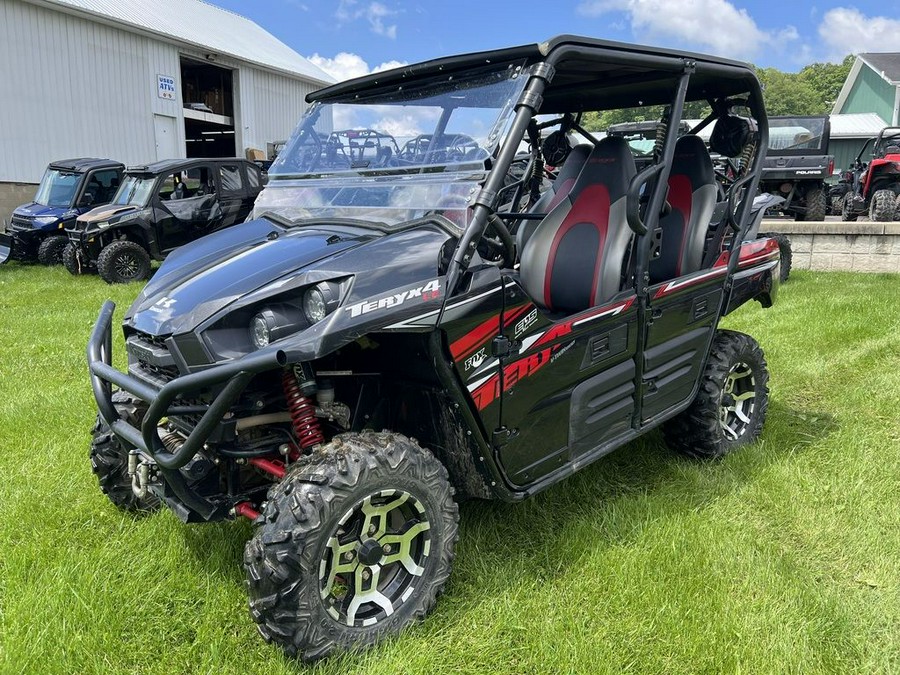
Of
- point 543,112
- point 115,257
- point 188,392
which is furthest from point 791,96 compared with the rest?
point 188,392

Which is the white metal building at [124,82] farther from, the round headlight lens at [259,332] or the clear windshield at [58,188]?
the round headlight lens at [259,332]

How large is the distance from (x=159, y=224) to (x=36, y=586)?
967 cm

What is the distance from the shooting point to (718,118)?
4129 millimetres

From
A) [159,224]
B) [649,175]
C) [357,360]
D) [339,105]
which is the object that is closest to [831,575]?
[649,175]

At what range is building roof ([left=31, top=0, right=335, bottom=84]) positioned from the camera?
1653 cm

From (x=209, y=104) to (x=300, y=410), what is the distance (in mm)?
24366

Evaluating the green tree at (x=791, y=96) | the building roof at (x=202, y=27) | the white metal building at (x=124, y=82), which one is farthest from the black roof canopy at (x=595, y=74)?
the green tree at (x=791, y=96)

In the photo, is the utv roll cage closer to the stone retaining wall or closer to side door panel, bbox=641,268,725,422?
side door panel, bbox=641,268,725,422

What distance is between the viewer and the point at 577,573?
293 cm

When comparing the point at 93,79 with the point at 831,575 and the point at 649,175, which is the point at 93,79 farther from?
the point at 831,575

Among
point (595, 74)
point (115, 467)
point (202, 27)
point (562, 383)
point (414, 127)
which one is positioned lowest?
point (115, 467)

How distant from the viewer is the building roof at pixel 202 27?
16531mm

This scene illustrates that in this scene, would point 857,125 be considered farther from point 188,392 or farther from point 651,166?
point 188,392

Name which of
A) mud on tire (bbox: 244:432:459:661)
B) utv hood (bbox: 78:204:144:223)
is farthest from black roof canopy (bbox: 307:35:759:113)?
utv hood (bbox: 78:204:144:223)
